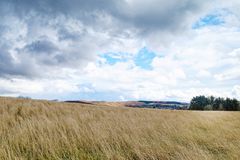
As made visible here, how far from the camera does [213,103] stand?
4643 inches

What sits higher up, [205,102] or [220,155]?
[205,102]

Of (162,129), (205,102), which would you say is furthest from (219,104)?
(162,129)

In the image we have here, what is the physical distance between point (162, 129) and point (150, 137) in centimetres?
167

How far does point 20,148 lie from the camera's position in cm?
556

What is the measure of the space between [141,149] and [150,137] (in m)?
1.60

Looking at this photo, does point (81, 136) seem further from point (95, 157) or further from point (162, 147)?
point (162, 147)

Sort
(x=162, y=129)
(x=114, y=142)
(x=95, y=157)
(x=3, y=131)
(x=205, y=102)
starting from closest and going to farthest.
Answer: (x=95, y=157) → (x=114, y=142) → (x=3, y=131) → (x=162, y=129) → (x=205, y=102)

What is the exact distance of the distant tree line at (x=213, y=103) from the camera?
10159cm

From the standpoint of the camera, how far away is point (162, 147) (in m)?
6.14

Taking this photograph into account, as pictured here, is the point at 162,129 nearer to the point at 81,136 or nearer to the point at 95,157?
the point at 81,136

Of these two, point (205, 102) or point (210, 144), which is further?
point (205, 102)

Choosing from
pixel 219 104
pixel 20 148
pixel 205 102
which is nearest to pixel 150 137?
pixel 20 148

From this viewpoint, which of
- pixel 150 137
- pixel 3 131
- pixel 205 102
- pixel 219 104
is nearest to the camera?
pixel 3 131

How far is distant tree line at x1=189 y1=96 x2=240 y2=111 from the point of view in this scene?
101588 mm
